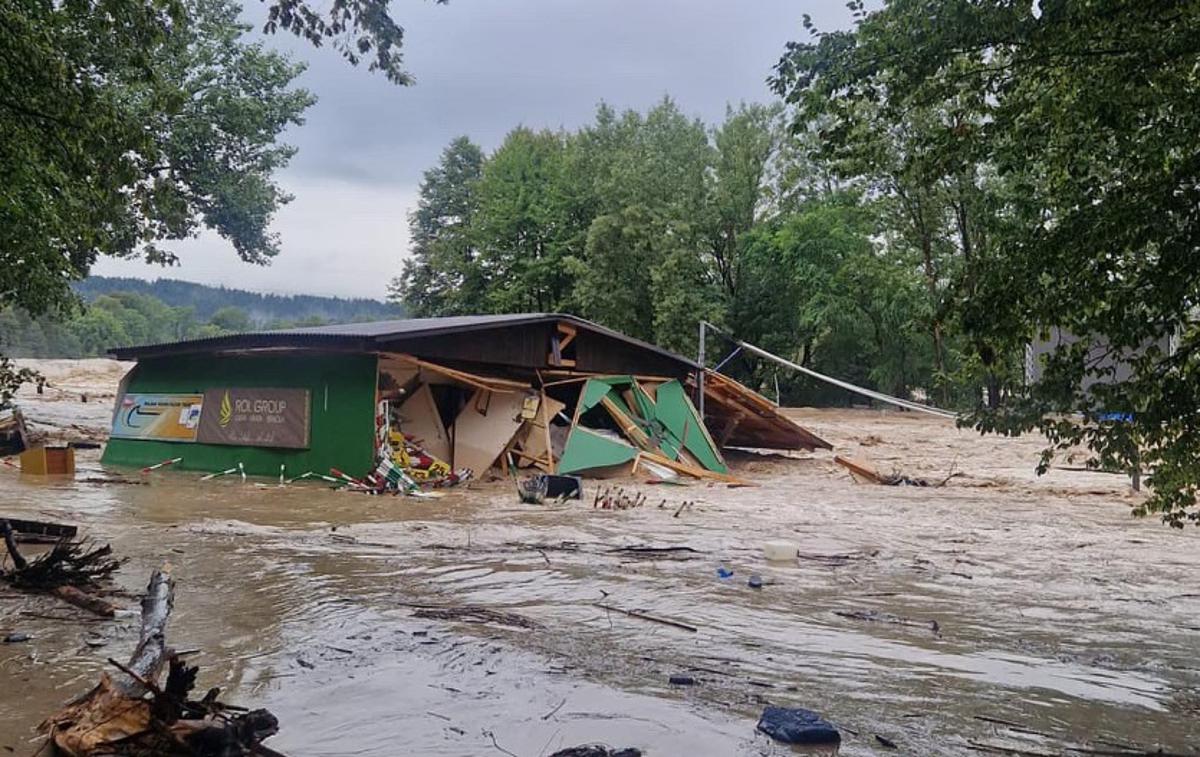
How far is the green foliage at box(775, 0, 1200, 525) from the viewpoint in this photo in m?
4.44

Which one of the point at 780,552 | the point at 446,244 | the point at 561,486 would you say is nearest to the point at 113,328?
the point at 446,244

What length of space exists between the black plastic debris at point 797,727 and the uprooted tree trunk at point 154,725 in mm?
2169

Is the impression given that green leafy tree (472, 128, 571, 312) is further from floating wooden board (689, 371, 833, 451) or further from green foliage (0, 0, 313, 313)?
green foliage (0, 0, 313, 313)

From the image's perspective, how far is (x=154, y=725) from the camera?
324 centimetres

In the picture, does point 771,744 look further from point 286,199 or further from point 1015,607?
point 286,199

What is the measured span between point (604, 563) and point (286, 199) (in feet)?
93.0

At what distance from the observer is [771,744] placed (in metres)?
3.85

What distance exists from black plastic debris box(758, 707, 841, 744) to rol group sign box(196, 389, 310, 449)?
1384cm

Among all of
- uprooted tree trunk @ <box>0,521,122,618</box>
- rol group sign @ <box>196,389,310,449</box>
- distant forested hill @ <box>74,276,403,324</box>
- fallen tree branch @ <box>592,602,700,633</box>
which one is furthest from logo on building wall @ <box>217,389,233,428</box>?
distant forested hill @ <box>74,276,403,324</box>

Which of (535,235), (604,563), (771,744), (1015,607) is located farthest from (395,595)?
(535,235)

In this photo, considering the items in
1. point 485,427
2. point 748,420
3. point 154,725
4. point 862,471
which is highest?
point 748,420

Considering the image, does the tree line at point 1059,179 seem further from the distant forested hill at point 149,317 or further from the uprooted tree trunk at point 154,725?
the distant forested hill at point 149,317

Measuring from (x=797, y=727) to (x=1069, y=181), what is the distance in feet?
11.3

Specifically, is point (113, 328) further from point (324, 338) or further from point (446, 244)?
point (324, 338)
